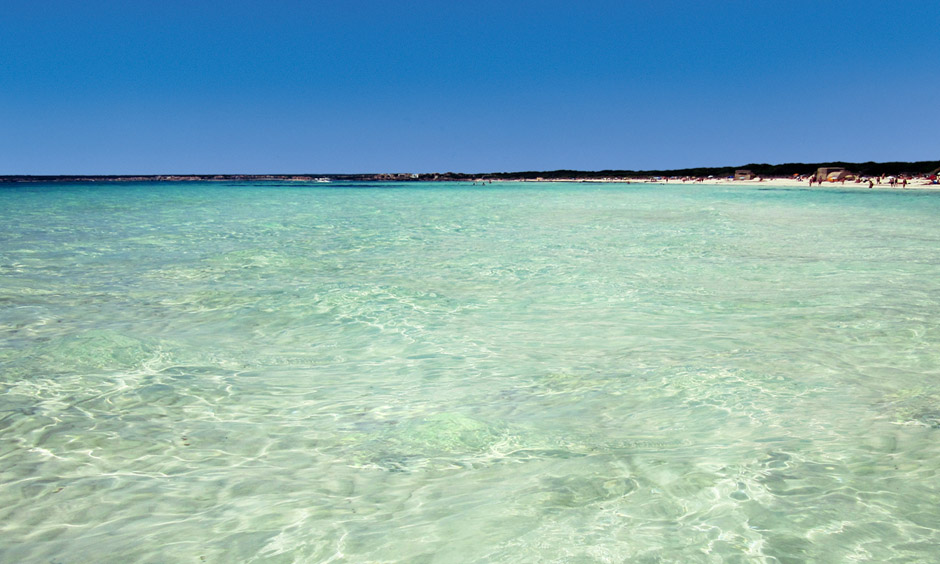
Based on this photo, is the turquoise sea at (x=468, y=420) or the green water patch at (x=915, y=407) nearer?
the turquoise sea at (x=468, y=420)

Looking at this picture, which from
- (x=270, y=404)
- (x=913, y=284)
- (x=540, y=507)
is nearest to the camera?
(x=540, y=507)

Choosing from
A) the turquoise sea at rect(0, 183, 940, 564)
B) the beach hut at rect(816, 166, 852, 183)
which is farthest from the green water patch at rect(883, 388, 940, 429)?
the beach hut at rect(816, 166, 852, 183)

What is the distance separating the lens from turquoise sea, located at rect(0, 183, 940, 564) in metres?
3.21

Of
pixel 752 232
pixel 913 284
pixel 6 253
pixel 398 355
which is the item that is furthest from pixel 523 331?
pixel 752 232

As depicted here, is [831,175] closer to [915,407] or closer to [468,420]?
[915,407]

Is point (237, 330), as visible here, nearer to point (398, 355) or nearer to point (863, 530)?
point (398, 355)

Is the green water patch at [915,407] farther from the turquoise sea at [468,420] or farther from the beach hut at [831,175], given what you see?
the beach hut at [831,175]

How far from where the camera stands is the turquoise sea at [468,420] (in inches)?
126

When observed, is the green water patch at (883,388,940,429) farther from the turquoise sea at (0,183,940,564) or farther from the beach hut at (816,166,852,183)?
Result: the beach hut at (816,166,852,183)

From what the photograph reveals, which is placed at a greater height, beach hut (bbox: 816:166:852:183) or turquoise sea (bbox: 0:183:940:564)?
beach hut (bbox: 816:166:852:183)

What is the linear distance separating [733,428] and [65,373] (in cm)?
551

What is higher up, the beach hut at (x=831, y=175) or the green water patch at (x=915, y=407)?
the beach hut at (x=831, y=175)

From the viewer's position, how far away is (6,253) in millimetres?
13945

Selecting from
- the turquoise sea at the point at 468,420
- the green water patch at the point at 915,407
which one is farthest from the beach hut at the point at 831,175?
the green water patch at the point at 915,407
